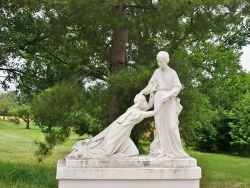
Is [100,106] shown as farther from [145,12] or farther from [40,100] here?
[145,12]

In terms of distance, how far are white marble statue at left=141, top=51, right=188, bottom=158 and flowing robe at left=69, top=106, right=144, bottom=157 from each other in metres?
0.29

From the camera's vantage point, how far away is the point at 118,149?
20.3ft

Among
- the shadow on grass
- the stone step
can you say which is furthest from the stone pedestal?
the shadow on grass

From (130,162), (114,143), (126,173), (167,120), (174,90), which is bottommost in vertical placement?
(126,173)

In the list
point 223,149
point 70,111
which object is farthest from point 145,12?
point 223,149

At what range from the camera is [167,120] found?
6.32 meters

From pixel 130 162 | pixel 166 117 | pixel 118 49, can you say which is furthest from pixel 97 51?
pixel 130 162

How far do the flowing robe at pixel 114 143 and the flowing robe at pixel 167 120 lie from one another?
289 mm

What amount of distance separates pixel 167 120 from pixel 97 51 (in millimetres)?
3110

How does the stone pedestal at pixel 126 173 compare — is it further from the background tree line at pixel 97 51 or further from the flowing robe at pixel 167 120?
the background tree line at pixel 97 51

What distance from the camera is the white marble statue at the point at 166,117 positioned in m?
6.25

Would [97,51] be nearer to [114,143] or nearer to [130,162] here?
[114,143]

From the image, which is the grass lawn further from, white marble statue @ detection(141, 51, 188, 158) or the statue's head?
the statue's head

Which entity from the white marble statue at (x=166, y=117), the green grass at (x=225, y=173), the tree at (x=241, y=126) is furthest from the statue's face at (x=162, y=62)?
the tree at (x=241, y=126)
